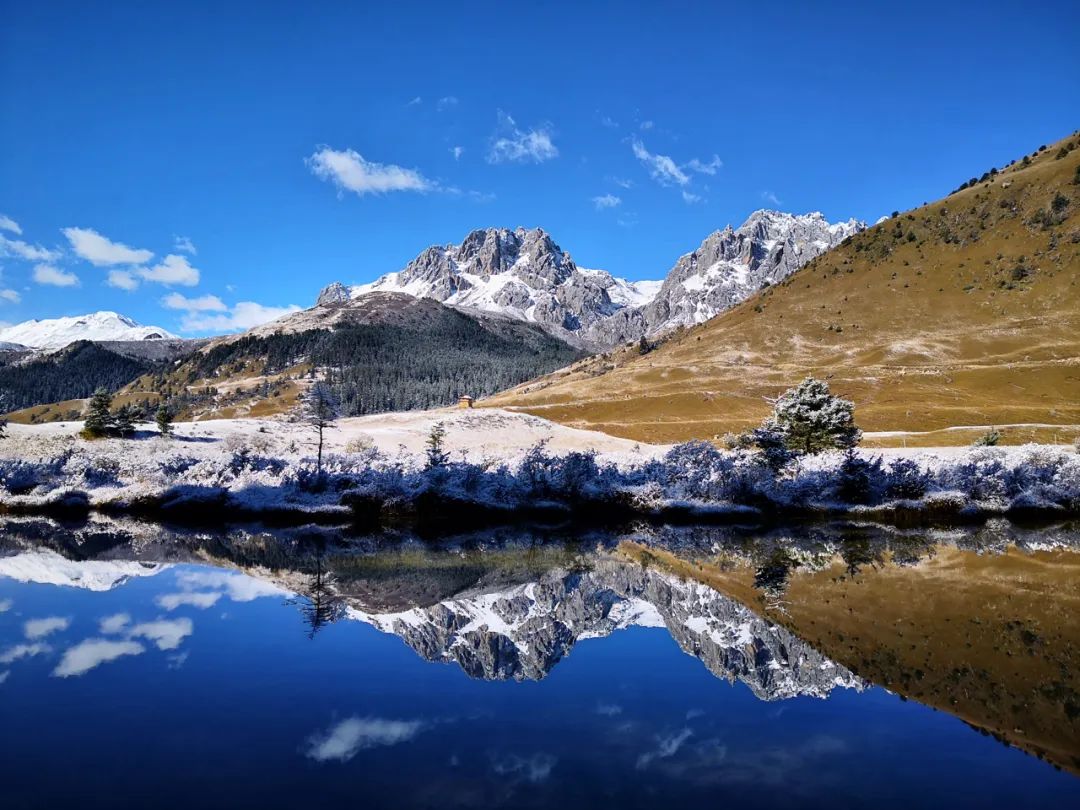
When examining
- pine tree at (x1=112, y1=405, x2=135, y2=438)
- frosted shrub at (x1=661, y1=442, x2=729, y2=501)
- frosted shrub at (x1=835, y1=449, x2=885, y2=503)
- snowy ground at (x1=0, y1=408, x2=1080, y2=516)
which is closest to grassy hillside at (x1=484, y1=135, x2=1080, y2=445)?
snowy ground at (x1=0, y1=408, x2=1080, y2=516)

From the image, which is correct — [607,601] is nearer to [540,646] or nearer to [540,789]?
[540,646]

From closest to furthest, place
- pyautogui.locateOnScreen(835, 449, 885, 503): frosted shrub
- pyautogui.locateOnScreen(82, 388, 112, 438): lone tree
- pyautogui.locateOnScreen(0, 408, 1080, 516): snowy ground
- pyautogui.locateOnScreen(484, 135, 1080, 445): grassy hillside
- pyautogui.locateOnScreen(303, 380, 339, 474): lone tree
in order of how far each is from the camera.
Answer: pyautogui.locateOnScreen(0, 408, 1080, 516): snowy ground
pyautogui.locateOnScreen(835, 449, 885, 503): frosted shrub
pyautogui.locateOnScreen(303, 380, 339, 474): lone tree
pyautogui.locateOnScreen(82, 388, 112, 438): lone tree
pyautogui.locateOnScreen(484, 135, 1080, 445): grassy hillside

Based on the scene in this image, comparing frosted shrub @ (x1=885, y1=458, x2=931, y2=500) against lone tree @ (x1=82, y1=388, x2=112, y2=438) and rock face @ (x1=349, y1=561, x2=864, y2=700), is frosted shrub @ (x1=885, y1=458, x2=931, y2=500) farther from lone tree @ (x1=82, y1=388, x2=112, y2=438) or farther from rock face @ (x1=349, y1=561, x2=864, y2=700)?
lone tree @ (x1=82, y1=388, x2=112, y2=438)

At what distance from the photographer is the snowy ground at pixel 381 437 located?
200ft

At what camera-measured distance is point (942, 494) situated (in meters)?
40.4

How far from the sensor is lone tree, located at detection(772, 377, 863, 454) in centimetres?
5541

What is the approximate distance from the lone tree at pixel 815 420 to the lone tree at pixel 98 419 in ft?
203

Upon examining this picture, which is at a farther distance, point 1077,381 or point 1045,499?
point 1077,381

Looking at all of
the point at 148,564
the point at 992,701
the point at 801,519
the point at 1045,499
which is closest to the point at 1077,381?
the point at 1045,499

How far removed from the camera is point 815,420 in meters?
56.1

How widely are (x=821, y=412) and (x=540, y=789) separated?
5121cm

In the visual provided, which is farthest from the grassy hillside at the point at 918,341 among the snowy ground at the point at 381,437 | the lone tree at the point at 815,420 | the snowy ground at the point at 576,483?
the snowy ground at the point at 576,483

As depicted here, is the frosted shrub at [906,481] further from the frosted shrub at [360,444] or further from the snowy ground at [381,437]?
the frosted shrub at [360,444]

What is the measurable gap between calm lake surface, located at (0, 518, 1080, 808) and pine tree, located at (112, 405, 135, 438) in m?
45.9
